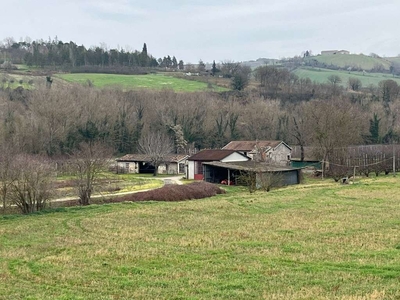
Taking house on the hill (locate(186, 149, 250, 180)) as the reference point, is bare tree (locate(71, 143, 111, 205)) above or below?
above

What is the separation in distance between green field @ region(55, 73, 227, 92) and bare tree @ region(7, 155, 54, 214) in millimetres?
79284

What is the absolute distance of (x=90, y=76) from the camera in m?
119

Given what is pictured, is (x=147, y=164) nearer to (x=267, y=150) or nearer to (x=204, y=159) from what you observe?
(x=204, y=159)

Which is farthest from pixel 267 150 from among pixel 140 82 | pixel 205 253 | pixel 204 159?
pixel 140 82

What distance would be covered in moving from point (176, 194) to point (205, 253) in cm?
2042

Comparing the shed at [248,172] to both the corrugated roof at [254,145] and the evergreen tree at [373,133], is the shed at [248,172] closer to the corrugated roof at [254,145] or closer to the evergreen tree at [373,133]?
the corrugated roof at [254,145]

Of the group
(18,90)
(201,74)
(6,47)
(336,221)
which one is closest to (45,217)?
(336,221)

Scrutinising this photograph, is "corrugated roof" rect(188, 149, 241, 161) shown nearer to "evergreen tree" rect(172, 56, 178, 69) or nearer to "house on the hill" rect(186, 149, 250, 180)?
"house on the hill" rect(186, 149, 250, 180)

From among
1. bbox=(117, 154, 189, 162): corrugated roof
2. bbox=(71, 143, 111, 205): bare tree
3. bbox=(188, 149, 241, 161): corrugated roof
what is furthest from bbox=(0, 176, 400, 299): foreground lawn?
bbox=(117, 154, 189, 162): corrugated roof

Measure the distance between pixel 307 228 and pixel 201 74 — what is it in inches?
4735

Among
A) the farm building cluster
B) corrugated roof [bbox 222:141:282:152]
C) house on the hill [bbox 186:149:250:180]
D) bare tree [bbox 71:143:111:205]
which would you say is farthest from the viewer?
corrugated roof [bbox 222:141:282:152]

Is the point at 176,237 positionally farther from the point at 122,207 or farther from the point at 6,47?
the point at 6,47

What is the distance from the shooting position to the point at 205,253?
15820 millimetres

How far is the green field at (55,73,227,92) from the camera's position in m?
110
